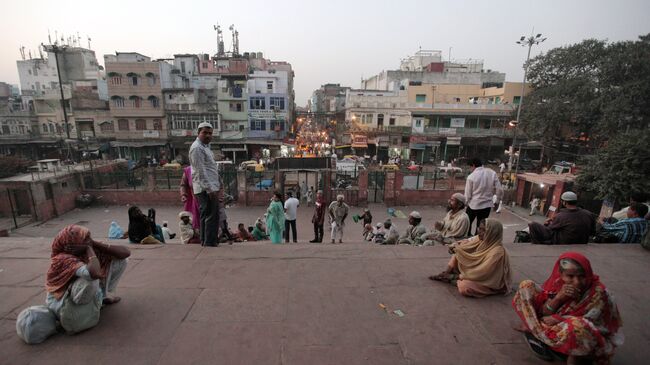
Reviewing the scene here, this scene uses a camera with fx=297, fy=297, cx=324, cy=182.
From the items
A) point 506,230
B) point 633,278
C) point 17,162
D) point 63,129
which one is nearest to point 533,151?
point 506,230

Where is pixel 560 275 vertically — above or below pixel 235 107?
below

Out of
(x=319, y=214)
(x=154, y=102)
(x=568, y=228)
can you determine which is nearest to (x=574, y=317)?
(x=568, y=228)

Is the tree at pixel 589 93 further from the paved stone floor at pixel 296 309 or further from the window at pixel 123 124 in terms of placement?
the window at pixel 123 124

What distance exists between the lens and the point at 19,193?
14773mm

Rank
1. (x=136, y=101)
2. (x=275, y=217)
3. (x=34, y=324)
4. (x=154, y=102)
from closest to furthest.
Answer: (x=34, y=324) → (x=275, y=217) → (x=136, y=101) → (x=154, y=102)

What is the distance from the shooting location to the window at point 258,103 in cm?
3177

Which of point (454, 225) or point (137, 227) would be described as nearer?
point (454, 225)

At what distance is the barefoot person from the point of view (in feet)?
8.94

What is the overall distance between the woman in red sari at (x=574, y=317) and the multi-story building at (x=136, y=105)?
1327 inches

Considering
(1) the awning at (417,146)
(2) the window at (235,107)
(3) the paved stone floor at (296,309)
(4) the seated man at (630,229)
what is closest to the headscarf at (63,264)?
(3) the paved stone floor at (296,309)

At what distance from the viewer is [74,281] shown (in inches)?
109

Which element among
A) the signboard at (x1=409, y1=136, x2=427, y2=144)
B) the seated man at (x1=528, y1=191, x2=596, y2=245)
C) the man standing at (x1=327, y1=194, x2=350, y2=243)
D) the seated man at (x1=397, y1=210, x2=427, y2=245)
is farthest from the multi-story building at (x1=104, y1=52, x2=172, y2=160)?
the seated man at (x1=528, y1=191, x2=596, y2=245)

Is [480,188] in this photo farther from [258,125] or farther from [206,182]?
[258,125]

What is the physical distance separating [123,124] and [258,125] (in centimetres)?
1388
